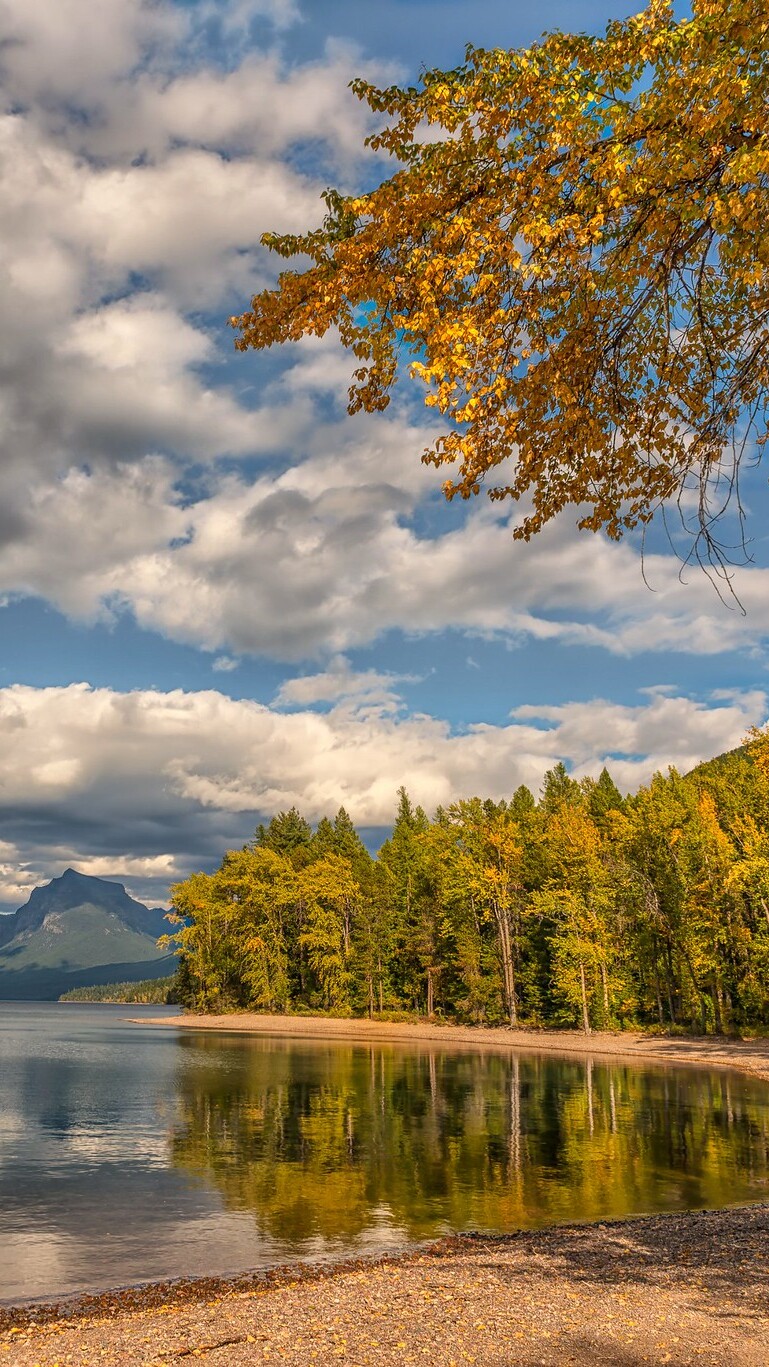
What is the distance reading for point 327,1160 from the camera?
842 inches

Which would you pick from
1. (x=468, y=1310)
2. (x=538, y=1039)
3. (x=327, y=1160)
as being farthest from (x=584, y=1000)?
(x=468, y=1310)

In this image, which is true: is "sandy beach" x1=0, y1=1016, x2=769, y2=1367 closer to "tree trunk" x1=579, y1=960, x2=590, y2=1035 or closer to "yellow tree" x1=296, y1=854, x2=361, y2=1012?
"tree trunk" x1=579, y1=960, x2=590, y2=1035

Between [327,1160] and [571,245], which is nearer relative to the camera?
[571,245]

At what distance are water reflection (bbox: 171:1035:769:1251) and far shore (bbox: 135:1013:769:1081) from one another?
25.0 feet

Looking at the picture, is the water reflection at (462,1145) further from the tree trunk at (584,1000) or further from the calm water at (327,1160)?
the tree trunk at (584,1000)

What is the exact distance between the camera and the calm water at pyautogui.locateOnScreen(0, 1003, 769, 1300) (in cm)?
1500

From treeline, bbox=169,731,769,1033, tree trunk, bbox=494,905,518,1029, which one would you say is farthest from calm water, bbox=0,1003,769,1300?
tree trunk, bbox=494,905,518,1029

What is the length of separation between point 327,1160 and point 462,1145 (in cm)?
391

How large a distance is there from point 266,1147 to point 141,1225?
770 centimetres

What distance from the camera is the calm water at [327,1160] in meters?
15.0

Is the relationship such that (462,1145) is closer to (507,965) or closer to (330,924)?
(507,965)

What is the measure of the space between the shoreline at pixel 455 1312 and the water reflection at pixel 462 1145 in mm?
2818

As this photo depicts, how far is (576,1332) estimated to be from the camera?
9.44 m

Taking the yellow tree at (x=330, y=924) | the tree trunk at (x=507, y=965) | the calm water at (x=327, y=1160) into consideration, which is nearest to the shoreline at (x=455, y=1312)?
the calm water at (x=327, y=1160)
